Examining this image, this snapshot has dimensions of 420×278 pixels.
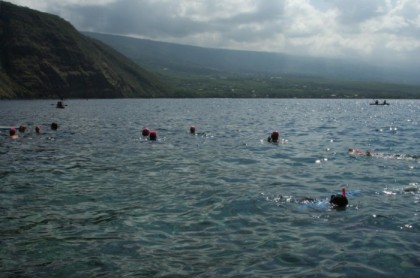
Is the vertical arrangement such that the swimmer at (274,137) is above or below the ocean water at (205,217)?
above

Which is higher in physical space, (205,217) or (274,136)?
(274,136)

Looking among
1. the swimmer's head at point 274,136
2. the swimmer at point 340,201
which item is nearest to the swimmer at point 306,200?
the swimmer at point 340,201

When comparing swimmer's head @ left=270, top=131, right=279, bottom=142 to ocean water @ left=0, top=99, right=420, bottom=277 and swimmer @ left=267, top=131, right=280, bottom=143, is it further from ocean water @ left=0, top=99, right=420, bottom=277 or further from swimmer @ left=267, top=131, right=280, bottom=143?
ocean water @ left=0, top=99, right=420, bottom=277

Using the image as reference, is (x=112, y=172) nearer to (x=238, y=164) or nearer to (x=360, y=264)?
(x=238, y=164)

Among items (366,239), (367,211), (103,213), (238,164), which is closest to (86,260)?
(103,213)

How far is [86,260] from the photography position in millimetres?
11547

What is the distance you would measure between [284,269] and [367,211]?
686 cm

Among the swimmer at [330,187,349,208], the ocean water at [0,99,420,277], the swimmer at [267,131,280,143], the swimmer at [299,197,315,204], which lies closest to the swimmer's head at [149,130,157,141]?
the ocean water at [0,99,420,277]

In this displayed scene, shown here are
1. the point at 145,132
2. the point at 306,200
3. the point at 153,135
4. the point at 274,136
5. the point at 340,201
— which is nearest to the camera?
the point at 340,201

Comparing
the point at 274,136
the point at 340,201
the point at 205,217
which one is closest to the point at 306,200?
the point at 340,201

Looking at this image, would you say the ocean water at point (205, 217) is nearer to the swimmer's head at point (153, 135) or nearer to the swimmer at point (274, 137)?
the swimmer at point (274, 137)

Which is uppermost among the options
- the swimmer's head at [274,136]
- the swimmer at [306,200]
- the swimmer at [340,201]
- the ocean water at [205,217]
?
the swimmer's head at [274,136]

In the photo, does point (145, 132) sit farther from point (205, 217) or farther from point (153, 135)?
point (205, 217)

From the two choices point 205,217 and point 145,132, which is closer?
point 205,217
